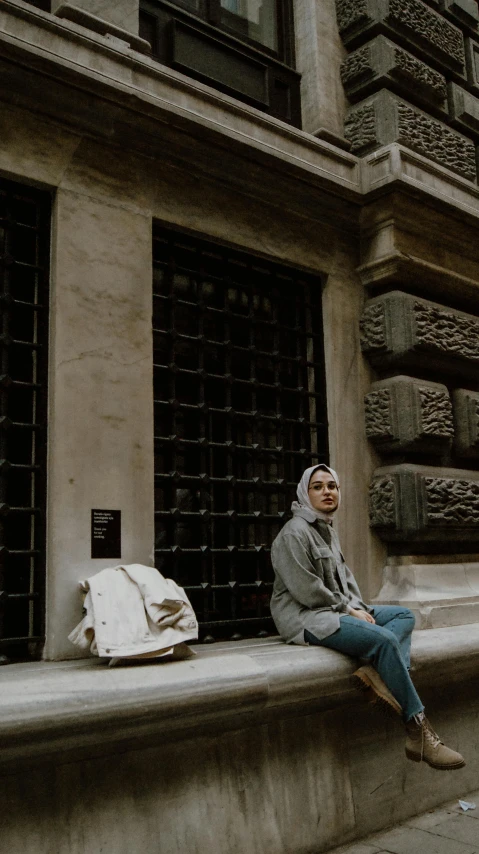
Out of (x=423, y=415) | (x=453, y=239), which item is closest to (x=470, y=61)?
(x=453, y=239)

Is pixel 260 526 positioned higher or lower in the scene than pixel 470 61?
lower

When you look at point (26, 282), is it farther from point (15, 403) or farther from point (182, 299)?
point (182, 299)

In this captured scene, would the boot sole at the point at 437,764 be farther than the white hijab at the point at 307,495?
No

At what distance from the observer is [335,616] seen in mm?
3693

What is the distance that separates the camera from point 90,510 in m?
3.96

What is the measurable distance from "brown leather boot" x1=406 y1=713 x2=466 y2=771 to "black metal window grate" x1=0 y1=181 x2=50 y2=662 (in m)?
1.78

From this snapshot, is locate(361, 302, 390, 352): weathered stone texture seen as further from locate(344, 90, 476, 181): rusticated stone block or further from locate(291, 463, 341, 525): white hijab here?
locate(291, 463, 341, 525): white hijab

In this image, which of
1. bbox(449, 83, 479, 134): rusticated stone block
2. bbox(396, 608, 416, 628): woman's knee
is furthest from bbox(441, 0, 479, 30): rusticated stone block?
bbox(396, 608, 416, 628): woman's knee

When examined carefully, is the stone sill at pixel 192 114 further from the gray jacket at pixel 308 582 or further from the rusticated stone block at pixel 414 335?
the gray jacket at pixel 308 582

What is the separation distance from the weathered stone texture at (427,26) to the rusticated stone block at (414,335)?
213cm

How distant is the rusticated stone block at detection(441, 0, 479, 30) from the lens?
249 inches

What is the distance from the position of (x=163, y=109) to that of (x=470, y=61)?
341 centimetres

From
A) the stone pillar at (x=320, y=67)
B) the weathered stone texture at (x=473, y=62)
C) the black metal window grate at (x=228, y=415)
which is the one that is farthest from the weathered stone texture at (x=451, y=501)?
the weathered stone texture at (x=473, y=62)

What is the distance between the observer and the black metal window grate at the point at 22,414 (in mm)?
3840
